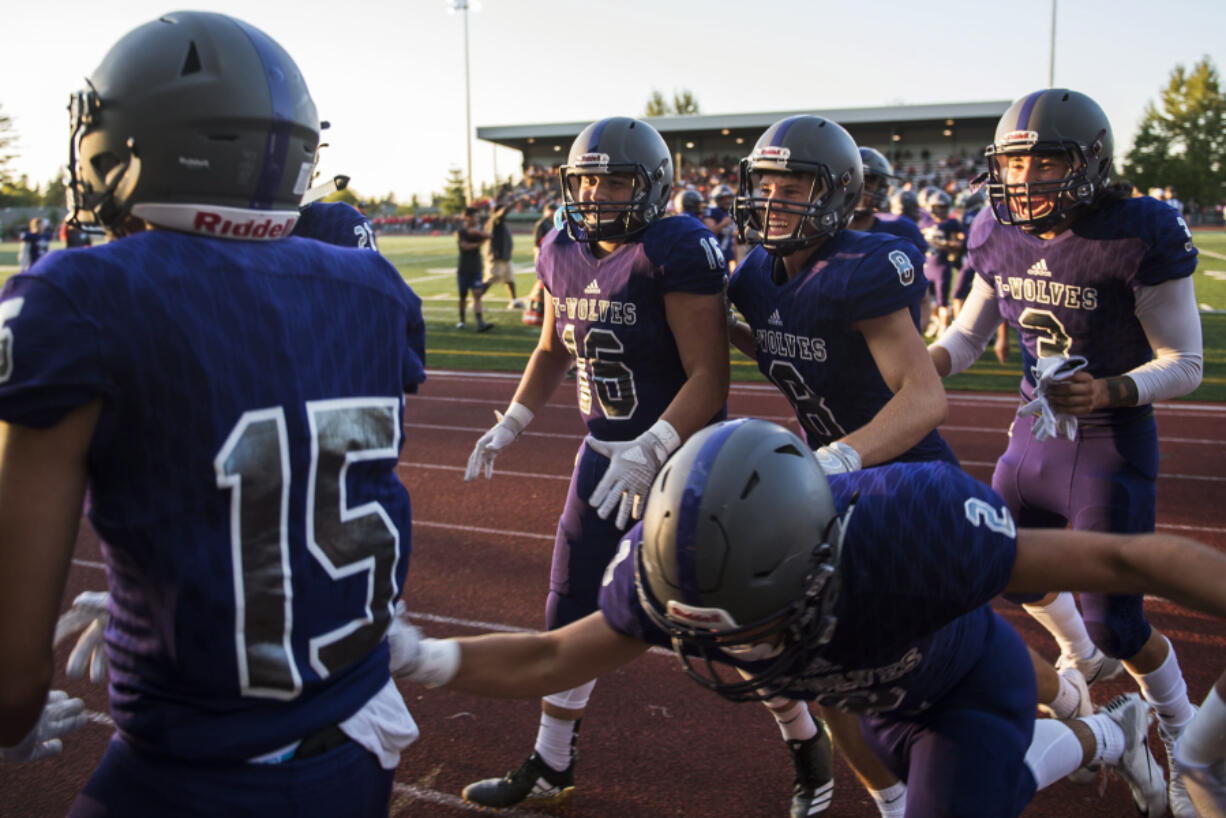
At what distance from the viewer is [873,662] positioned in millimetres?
2145

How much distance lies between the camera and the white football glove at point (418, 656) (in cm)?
199

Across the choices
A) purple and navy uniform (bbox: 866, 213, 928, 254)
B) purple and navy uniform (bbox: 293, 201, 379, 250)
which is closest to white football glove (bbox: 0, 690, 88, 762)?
purple and navy uniform (bbox: 293, 201, 379, 250)

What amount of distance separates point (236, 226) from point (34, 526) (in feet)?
1.87

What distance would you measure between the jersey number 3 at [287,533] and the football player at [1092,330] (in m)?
2.42

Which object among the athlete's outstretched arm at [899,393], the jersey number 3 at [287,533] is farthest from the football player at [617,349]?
the jersey number 3 at [287,533]

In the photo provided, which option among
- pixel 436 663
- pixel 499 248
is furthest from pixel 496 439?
pixel 499 248

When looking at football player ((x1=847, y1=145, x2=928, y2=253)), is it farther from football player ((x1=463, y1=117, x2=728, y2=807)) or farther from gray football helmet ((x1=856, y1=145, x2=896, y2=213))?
football player ((x1=463, y1=117, x2=728, y2=807))

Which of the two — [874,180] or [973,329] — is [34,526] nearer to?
[973,329]

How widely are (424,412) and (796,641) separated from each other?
8269 millimetres

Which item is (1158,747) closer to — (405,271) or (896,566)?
(896,566)

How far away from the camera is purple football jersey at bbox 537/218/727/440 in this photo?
3.41 m

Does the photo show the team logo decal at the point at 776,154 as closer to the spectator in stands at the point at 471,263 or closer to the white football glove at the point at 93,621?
the white football glove at the point at 93,621

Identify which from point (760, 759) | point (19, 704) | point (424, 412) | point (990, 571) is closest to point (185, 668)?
point (19, 704)

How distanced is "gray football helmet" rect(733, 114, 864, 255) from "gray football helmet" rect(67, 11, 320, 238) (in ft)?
6.03
